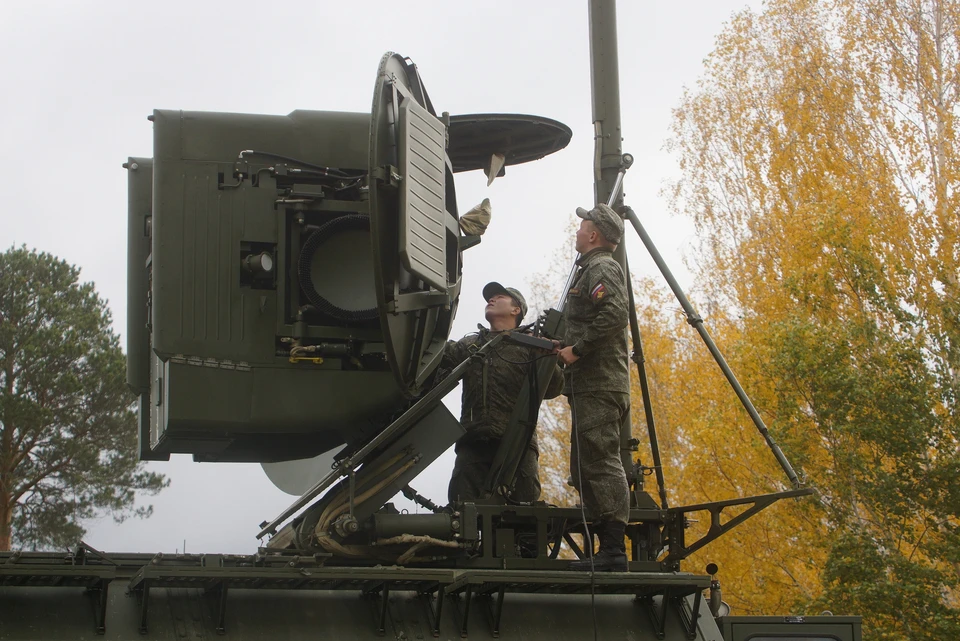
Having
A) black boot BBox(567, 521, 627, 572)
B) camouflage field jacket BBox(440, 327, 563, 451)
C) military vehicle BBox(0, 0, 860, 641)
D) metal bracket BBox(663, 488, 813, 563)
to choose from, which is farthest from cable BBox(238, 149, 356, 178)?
metal bracket BBox(663, 488, 813, 563)

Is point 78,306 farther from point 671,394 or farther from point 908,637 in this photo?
point 908,637

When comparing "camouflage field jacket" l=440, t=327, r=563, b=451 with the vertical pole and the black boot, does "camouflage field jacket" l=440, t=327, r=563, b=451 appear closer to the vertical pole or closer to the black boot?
the vertical pole

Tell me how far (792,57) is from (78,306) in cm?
1454

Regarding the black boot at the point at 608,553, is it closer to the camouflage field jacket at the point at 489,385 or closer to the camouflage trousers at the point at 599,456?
the camouflage trousers at the point at 599,456

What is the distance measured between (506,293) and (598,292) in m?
1.43

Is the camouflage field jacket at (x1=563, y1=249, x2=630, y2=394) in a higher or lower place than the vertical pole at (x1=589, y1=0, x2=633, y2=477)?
lower

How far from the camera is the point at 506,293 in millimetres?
7562

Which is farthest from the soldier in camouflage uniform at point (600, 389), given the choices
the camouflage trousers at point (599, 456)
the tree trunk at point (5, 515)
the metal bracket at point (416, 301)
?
the tree trunk at point (5, 515)

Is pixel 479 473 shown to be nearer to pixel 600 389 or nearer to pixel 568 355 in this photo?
pixel 600 389

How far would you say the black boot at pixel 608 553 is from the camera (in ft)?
19.1

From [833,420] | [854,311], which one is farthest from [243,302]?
[854,311]

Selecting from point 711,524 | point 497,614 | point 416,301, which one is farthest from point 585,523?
point 416,301

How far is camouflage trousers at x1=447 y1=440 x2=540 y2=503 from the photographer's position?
22.6 ft

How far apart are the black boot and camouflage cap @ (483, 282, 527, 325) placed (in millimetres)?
1819
